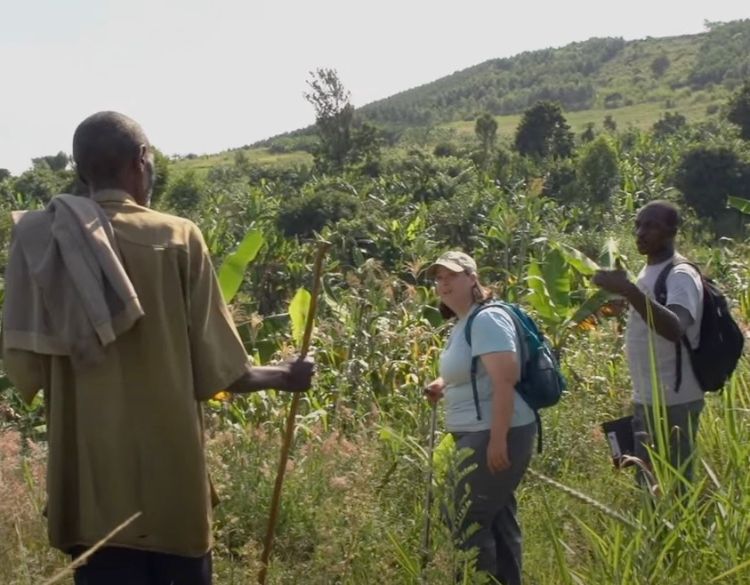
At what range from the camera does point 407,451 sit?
201 inches

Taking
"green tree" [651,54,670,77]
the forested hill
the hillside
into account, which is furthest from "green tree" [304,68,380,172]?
"green tree" [651,54,670,77]

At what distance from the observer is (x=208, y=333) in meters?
2.84

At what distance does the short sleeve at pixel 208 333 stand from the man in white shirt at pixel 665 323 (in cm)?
158

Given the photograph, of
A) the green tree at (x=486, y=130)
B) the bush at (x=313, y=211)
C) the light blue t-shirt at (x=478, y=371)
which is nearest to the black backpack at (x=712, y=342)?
the light blue t-shirt at (x=478, y=371)

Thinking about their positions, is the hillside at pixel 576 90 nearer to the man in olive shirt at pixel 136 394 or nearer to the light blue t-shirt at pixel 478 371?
the light blue t-shirt at pixel 478 371

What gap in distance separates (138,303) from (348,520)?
1312 mm

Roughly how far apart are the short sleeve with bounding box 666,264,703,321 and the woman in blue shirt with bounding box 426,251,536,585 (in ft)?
2.11

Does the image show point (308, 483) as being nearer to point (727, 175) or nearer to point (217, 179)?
point (727, 175)

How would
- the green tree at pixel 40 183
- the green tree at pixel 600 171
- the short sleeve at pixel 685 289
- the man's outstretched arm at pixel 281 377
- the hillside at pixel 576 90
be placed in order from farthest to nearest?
1. the hillside at pixel 576 90
2. the green tree at pixel 40 183
3. the green tree at pixel 600 171
4. the short sleeve at pixel 685 289
5. the man's outstretched arm at pixel 281 377

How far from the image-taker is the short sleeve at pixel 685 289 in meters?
4.14

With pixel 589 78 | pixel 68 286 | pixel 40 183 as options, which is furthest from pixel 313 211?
pixel 589 78

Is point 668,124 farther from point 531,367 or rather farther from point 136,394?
point 136,394

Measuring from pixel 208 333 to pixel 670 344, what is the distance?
2071 mm

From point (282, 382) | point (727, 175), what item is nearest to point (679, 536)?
point (282, 382)
